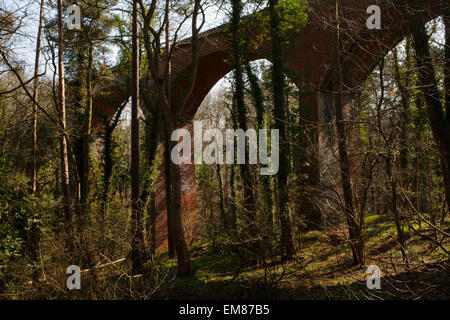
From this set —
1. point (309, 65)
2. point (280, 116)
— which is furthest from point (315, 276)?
point (309, 65)

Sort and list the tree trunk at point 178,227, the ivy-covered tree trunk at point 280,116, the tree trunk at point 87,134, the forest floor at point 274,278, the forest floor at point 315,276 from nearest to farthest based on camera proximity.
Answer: the forest floor at point 274,278 < the forest floor at point 315,276 < the tree trunk at point 178,227 < the ivy-covered tree trunk at point 280,116 < the tree trunk at point 87,134

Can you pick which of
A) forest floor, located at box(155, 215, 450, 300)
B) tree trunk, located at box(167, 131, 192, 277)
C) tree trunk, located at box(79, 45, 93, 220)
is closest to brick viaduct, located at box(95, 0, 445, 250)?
tree trunk, located at box(79, 45, 93, 220)

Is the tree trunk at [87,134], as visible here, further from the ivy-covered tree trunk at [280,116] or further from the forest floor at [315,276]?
the ivy-covered tree trunk at [280,116]

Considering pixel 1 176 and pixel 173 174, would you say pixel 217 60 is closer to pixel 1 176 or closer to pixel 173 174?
pixel 173 174

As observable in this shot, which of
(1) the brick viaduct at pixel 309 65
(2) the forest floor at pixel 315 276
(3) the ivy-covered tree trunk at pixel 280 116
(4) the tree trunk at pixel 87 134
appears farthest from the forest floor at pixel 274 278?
(4) the tree trunk at pixel 87 134

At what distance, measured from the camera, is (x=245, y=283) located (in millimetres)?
7668

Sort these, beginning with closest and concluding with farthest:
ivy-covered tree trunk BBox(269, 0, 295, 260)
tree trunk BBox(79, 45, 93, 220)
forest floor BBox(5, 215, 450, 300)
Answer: forest floor BBox(5, 215, 450, 300)
ivy-covered tree trunk BBox(269, 0, 295, 260)
tree trunk BBox(79, 45, 93, 220)

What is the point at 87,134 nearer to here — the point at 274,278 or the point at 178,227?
the point at 178,227

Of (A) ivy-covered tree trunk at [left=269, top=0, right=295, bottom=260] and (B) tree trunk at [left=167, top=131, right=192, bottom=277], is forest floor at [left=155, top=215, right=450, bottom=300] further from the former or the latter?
(A) ivy-covered tree trunk at [left=269, top=0, right=295, bottom=260]

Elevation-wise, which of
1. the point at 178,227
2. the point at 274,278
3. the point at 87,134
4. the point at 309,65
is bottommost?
the point at 274,278

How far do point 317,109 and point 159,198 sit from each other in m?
7.92

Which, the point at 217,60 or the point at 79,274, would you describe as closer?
the point at 79,274
